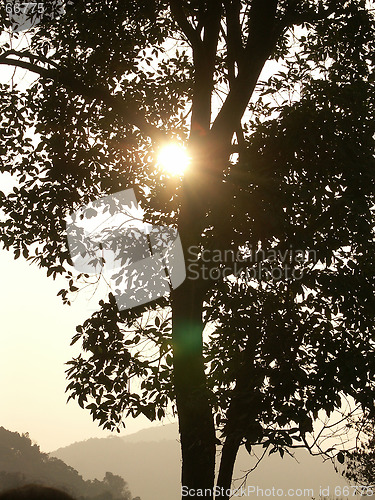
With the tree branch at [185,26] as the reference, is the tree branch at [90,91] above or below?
below

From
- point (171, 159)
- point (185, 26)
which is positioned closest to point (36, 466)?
point (171, 159)

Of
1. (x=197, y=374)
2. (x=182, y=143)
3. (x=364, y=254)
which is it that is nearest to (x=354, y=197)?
(x=364, y=254)

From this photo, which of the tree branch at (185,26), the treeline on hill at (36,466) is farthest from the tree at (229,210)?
the treeline on hill at (36,466)

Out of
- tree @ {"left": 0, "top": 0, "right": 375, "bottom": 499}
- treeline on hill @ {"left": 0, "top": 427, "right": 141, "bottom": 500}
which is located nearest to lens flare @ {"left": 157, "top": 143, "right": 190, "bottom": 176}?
tree @ {"left": 0, "top": 0, "right": 375, "bottom": 499}

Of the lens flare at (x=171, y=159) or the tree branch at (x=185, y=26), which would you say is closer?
the tree branch at (x=185, y=26)

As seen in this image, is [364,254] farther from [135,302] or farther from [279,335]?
[135,302]

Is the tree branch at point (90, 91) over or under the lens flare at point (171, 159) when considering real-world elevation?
over

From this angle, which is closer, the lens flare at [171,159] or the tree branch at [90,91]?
the tree branch at [90,91]

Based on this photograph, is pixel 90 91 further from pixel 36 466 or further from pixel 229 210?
pixel 36 466

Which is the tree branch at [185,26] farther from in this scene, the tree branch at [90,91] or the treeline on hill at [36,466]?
the treeline on hill at [36,466]

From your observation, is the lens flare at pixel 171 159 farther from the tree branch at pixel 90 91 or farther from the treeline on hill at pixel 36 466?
the treeline on hill at pixel 36 466

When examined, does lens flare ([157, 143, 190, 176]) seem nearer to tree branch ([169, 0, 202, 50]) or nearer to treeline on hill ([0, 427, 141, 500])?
tree branch ([169, 0, 202, 50])

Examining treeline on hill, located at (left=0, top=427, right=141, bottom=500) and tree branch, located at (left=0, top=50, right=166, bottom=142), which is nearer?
tree branch, located at (left=0, top=50, right=166, bottom=142)

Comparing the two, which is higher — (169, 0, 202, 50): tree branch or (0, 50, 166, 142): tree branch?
(169, 0, 202, 50): tree branch
